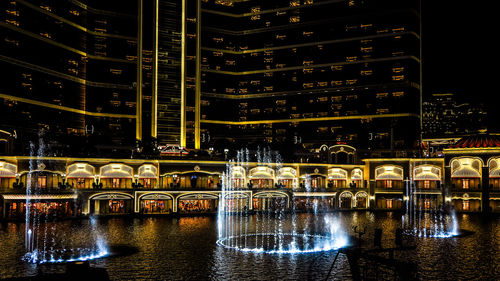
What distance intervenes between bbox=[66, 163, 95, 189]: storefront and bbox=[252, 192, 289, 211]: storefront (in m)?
22.9

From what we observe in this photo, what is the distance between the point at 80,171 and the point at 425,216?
47.2 metres

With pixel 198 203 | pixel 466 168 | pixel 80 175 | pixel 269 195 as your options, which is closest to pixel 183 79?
pixel 269 195

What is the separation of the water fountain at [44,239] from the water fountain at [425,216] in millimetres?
28694

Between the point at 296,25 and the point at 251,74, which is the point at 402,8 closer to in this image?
the point at 296,25

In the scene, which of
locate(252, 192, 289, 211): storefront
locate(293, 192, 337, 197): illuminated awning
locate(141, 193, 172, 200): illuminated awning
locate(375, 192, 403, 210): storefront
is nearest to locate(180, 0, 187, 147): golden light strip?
locate(252, 192, 289, 211): storefront

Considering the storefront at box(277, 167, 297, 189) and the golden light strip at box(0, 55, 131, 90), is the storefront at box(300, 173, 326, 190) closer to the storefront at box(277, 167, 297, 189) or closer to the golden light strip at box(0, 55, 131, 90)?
the storefront at box(277, 167, 297, 189)

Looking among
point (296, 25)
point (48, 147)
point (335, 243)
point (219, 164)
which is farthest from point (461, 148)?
point (48, 147)

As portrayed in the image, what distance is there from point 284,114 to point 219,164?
156 ft

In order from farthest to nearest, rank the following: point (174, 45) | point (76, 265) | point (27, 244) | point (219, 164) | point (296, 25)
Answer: point (296, 25) → point (174, 45) → point (219, 164) → point (27, 244) → point (76, 265)

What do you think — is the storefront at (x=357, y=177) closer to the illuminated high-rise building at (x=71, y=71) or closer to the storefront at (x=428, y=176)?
the storefront at (x=428, y=176)

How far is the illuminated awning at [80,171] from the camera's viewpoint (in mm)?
63156

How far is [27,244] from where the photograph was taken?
37.2 meters

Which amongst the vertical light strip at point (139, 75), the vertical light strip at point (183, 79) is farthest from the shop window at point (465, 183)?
the vertical light strip at point (139, 75)

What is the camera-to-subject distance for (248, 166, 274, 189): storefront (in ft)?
244
